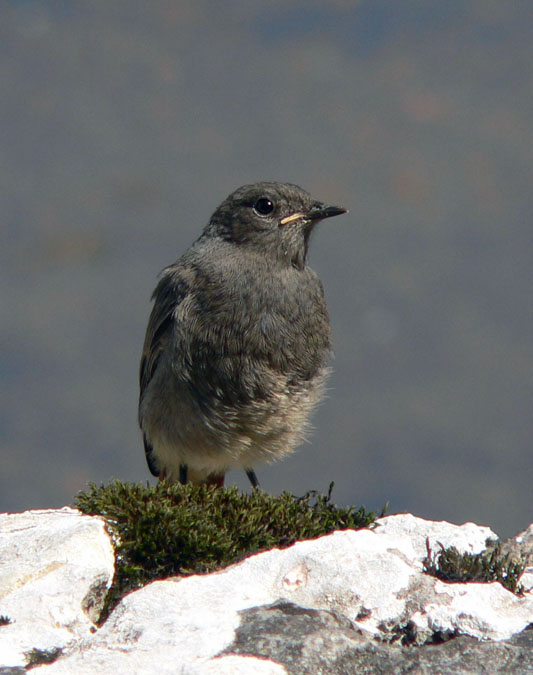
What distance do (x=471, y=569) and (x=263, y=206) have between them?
3.46m

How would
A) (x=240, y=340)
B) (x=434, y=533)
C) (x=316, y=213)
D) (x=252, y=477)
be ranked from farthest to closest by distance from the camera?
(x=252, y=477) < (x=316, y=213) < (x=240, y=340) < (x=434, y=533)

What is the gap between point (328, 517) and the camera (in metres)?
5.00

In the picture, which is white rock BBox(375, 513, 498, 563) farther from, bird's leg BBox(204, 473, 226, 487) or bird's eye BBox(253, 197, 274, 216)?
bird's eye BBox(253, 197, 274, 216)

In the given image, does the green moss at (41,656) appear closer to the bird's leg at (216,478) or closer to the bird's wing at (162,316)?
the bird's wing at (162,316)

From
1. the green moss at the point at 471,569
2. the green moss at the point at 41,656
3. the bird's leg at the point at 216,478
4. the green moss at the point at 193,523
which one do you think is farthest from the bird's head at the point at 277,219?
the green moss at the point at 41,656

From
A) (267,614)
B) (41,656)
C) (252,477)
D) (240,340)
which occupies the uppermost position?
(240,340)

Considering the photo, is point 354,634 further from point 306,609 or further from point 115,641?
point 115,641

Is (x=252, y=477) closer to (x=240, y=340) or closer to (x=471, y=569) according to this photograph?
(x=240, y=340)

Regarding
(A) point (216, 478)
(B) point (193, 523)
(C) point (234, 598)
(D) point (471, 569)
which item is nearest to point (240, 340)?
(A) point (216, 478)

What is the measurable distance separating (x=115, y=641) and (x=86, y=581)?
0.50 metres

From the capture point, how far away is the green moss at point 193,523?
4.18 m

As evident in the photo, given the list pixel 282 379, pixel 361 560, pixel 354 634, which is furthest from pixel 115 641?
pixel 282 379

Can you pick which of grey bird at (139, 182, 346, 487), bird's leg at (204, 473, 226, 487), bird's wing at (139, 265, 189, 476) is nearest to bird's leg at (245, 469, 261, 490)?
bird's leg at (204, 473, 226, 487)

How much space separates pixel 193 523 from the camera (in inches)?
169
